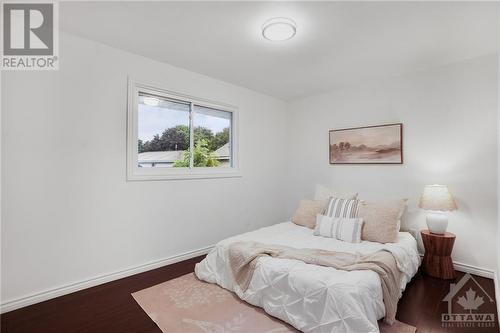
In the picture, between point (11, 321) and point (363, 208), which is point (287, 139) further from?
point (11, 321)

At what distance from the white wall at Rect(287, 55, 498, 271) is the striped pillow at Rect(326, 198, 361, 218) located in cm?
79

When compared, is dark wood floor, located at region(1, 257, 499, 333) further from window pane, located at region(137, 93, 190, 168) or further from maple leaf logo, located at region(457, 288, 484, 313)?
window pane, located at region(137, 93, 190, 168)

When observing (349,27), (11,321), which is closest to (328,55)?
(349,27)

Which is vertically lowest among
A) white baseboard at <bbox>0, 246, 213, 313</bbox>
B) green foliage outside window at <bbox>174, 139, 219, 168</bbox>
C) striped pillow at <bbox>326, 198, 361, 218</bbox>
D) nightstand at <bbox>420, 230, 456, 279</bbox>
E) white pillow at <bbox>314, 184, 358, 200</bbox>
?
white baseboard at <bbox>0, 246, 213, 313</bbox>

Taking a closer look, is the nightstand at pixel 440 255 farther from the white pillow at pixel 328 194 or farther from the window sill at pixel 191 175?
the window sill at pixel 191 175

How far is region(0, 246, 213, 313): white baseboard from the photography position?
210 centimetres

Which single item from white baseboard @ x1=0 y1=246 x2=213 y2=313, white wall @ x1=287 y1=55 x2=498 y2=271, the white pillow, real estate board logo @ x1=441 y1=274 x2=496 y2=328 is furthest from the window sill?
real estate board logo @ x1=441 y1=274 x2=496 y2=328

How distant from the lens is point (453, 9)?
1.94 metres

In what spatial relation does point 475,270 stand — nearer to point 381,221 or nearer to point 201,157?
point 381,221

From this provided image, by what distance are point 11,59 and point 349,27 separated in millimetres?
2939

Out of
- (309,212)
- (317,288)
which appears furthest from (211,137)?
(317,288)

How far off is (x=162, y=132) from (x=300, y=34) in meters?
1.97

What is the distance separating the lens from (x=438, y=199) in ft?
8.86

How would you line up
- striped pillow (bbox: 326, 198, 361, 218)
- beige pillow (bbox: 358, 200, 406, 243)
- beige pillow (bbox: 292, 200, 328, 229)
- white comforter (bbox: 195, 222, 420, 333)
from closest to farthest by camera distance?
white comforter (bbox: 195, 222, 420, 333) → beige pillow (bbox: 358, 200, 406, 243) → striped pillow (bbox: 326, 198, 361, 218) → beige pillow (bbox: 292, 200, 328, 229)
